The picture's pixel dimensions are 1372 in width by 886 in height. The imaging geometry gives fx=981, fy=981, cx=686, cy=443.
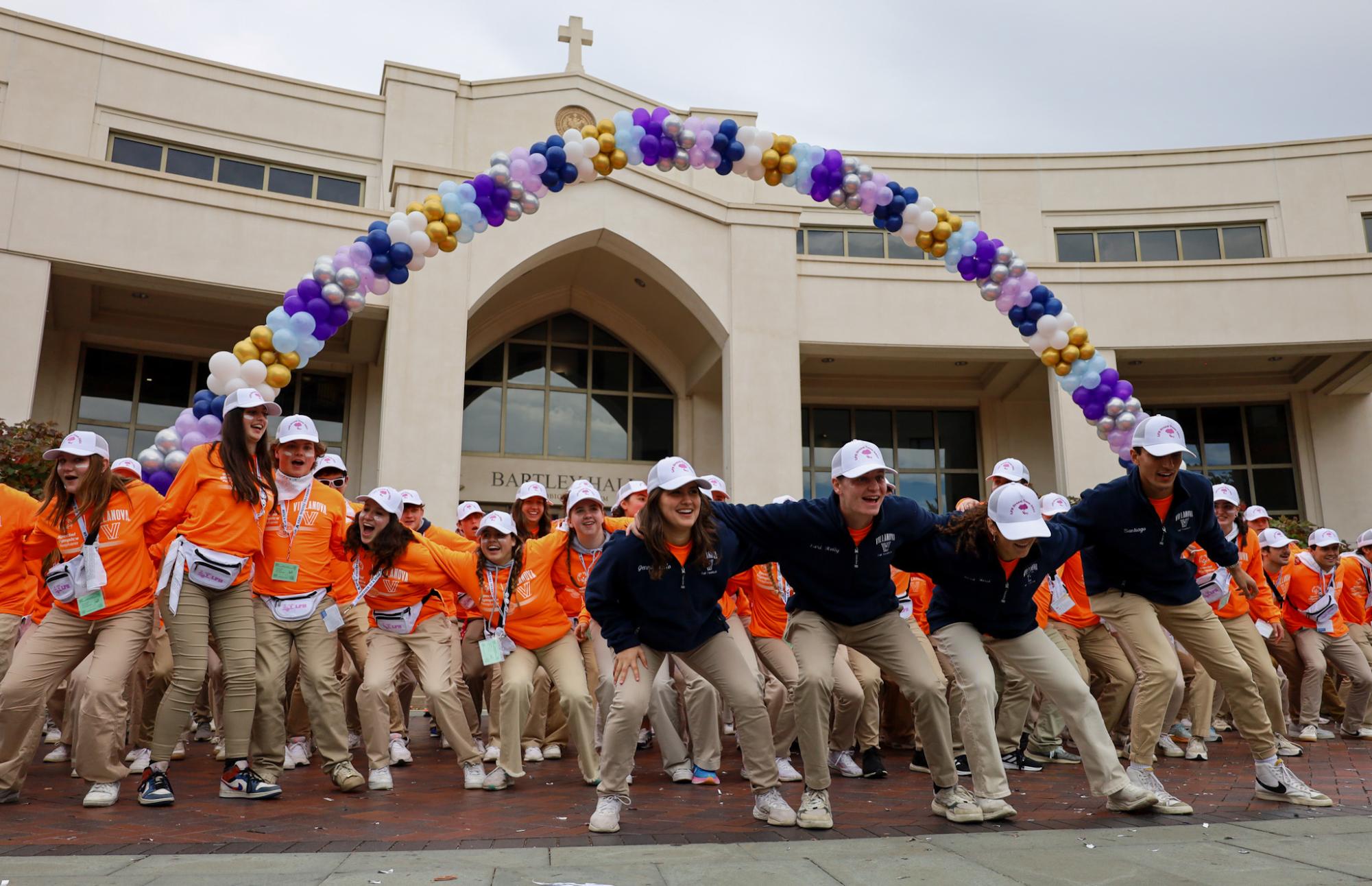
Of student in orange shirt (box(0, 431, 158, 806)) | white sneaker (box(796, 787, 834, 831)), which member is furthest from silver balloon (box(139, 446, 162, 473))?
white sneaker (box(796, 787, 834, 831))

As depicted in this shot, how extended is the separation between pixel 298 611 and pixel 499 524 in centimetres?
151

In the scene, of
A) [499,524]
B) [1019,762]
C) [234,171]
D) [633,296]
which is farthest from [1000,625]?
[234,171]

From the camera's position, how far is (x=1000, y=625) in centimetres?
509

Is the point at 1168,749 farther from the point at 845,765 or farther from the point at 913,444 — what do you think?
the point at 913,444

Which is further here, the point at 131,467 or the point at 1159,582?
the point at 131,467

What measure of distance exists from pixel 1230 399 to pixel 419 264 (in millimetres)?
17342

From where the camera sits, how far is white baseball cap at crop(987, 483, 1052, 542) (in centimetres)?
479

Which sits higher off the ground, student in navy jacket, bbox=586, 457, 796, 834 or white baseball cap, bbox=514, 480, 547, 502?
white baseball cap, bbox=514, 480, 547, 502

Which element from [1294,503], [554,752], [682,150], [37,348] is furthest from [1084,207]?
[37,348]

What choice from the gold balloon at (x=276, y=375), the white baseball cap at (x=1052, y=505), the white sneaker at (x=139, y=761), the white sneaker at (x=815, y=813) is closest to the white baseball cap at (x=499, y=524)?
the gold balloon at (x=276, y=375)

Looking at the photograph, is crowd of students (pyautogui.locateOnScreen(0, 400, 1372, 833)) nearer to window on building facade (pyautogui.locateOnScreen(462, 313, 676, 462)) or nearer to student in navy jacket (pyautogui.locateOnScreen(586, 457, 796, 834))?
student in navy jacket (pyautogui.locateOnScreen(586, 457, 796, 834))

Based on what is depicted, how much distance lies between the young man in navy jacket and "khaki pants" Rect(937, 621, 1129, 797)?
1.40 feet

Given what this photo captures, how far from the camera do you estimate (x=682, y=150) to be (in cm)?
979

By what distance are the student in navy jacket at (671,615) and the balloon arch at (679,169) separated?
14.7 feet
